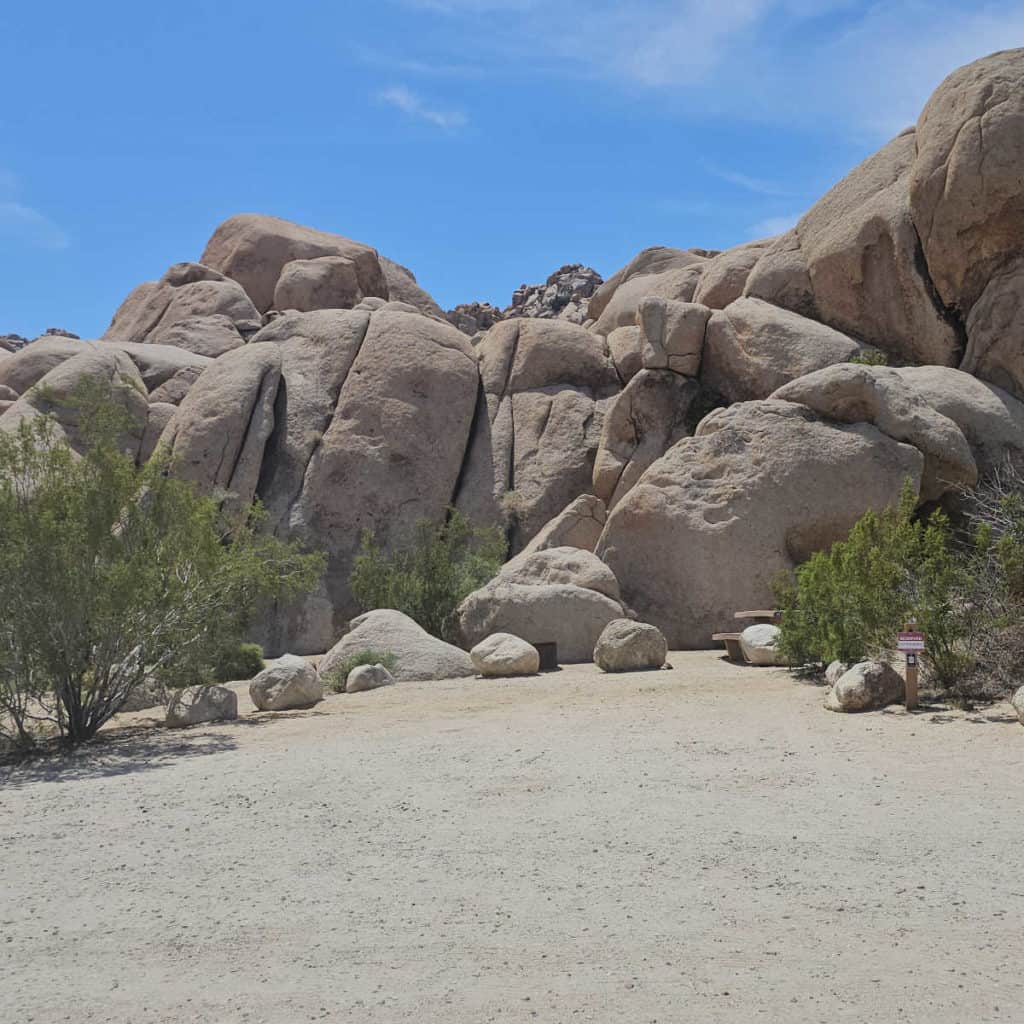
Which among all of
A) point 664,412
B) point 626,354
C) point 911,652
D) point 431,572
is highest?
point 626,354

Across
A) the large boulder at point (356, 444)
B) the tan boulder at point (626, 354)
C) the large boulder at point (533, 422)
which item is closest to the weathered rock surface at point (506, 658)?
the large boulder at point (356, 444)

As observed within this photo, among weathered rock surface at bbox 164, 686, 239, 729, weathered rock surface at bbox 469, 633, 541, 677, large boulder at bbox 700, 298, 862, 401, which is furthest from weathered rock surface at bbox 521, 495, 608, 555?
weathered rock surface at bbox 164, 686, 239, 729

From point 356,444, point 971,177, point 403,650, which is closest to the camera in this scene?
point 403,650

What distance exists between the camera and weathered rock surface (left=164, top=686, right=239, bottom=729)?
39.0 feet

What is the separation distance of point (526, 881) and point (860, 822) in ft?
6.92

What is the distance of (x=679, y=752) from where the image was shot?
8.55m

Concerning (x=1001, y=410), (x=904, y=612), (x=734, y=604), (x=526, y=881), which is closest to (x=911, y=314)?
(x=1001, y=410)

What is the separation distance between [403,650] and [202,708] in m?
3.23

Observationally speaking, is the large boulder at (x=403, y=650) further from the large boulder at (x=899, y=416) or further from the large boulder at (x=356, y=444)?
the large boulder at (x=899, y=416)

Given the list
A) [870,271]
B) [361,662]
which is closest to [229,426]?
[361,662]

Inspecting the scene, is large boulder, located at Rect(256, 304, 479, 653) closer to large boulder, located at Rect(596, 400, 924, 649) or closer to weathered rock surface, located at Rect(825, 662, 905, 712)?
large boulder, located at Rect(596, 400, 924, 649)

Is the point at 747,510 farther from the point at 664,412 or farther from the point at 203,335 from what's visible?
the point at 203,335

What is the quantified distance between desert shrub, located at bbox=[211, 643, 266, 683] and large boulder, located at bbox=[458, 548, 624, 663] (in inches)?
129

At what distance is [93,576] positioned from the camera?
33.5ft
